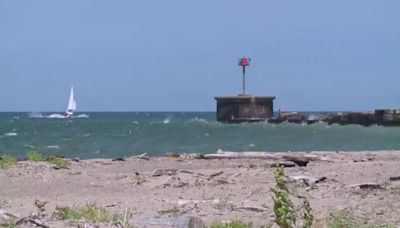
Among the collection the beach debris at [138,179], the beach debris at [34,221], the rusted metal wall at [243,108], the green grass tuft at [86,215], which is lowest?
the beach debris at [138,179]

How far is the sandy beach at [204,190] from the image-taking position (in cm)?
909

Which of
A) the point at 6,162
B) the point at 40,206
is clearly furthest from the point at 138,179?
the point at 6,162

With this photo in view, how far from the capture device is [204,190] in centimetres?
1130

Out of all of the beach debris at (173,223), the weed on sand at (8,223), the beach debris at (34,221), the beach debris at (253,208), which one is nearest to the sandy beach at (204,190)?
the beach debris at (253,208)

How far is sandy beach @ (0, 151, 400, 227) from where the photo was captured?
358 inches

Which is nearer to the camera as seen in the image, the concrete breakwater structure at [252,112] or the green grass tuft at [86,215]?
the green grass tuft at [86,215]

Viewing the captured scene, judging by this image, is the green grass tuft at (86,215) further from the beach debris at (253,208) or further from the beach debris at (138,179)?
the beach debris at (138,179)

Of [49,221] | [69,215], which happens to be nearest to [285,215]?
[49,221]

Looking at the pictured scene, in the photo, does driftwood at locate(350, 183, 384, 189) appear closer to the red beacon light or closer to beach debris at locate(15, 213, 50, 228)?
beach debris at locate(15, 213, 50, 228)

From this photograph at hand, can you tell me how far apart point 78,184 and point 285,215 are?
24.2 ft

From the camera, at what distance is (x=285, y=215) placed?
605 centimetres

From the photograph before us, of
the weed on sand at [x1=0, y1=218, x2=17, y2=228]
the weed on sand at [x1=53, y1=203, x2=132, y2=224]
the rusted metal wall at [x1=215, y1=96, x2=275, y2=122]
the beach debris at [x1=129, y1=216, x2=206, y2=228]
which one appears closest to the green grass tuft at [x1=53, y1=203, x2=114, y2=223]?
the weed on sand at [x1=53, y1=203, x2=132, y2=224]

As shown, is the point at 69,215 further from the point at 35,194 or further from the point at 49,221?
the point at 35,194

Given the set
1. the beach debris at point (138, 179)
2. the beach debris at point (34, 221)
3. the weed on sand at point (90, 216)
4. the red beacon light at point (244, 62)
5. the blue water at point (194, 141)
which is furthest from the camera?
the red beacon light at point (244, 62)
